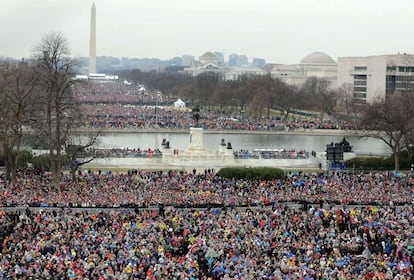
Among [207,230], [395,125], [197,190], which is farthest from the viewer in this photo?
[395,125]

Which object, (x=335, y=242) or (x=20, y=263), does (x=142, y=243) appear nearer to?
(x=20, y=263)

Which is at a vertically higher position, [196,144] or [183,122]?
[183,122]

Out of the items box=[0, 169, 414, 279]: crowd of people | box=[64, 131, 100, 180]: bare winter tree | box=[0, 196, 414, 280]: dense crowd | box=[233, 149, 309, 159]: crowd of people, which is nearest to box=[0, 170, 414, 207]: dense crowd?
box=[0, 169, 414, 279]: crowd of people

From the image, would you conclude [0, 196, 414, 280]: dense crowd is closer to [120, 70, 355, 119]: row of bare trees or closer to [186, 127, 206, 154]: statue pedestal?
[186, 127, 206, 154]: statue pedestal

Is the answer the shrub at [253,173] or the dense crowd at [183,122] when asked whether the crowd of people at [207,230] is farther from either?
the dense crowd at [183,122]

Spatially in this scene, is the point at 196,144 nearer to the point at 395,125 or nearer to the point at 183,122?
the point at 395,125

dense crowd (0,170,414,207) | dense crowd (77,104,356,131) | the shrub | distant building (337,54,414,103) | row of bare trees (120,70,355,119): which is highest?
distant building (337,54,414,103)

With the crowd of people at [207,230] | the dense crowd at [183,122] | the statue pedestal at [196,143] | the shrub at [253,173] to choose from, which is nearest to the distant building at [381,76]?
the dense crowd at [183,122]

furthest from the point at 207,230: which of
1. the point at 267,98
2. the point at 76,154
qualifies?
the point at 267,98

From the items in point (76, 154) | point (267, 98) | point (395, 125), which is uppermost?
point (267, 98)
